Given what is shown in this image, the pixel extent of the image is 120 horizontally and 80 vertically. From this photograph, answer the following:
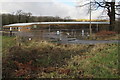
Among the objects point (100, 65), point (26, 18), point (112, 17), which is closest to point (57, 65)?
point (100, 65)

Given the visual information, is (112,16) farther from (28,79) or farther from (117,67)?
(28,79)

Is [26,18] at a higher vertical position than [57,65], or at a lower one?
higher

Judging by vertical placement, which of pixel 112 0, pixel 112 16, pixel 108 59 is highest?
pixel 112 0

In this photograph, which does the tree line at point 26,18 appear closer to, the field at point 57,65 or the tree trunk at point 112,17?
the tree trunk at point 112,17

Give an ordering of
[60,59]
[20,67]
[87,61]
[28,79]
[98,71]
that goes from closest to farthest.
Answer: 1. [28,79]
2. [98,71]
3. [20,67]
4. [87,61]
5. [60,59]

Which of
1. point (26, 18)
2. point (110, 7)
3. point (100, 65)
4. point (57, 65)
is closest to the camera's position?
point (100, 65)

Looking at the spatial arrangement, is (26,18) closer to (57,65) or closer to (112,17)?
(112,17)

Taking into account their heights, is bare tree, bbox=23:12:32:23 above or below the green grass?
above

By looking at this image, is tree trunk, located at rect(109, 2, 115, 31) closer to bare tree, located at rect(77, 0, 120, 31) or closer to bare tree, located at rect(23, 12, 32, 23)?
bare tree, located at rect(77, 0, 120, 31)

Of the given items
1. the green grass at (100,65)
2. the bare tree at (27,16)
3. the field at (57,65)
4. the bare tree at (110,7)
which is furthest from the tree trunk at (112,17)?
the bare tree at (27,16)

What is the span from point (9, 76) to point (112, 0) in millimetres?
22902

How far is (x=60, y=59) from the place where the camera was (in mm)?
9281

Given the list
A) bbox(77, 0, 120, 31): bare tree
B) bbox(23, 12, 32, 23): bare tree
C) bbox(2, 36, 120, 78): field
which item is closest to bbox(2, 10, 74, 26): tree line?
bbox(23, 12, 32, 23): bare tree

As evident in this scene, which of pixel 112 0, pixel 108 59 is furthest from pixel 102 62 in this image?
pixel 112 0
